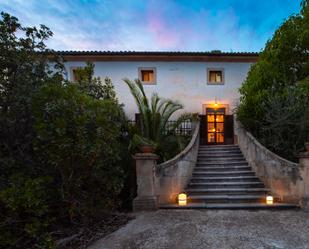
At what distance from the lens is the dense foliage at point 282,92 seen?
672cm

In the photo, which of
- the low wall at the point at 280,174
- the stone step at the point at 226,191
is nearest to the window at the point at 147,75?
the low wall at the point at 280,174

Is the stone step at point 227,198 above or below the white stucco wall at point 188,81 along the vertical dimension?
below

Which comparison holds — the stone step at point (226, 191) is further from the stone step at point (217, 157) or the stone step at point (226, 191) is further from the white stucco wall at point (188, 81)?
the white stucco wall at point (188, 81)

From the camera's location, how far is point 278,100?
22.5 ft

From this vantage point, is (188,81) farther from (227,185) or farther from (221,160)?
(227,185)

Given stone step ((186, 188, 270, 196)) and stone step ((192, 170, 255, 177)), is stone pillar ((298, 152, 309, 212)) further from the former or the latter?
stone step ((192, 170, 255, 177))

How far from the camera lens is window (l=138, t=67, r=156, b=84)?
40.0 ft

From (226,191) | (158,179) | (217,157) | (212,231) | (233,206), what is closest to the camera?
(212,231)

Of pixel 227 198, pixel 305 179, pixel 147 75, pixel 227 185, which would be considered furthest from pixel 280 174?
pixel 147 75

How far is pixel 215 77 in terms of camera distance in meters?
12.4

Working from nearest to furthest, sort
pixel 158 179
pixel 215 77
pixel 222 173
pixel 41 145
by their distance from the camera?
1. pixel 41 145
2. pixel 158 179
3. pixel 222 173
4. pixel 215 77

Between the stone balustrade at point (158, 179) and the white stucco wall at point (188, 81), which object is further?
the white stucco wall at point (188, 81)

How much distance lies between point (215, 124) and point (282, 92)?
4.98 metres

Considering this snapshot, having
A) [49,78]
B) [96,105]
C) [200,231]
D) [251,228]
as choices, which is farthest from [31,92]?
[251,228]
